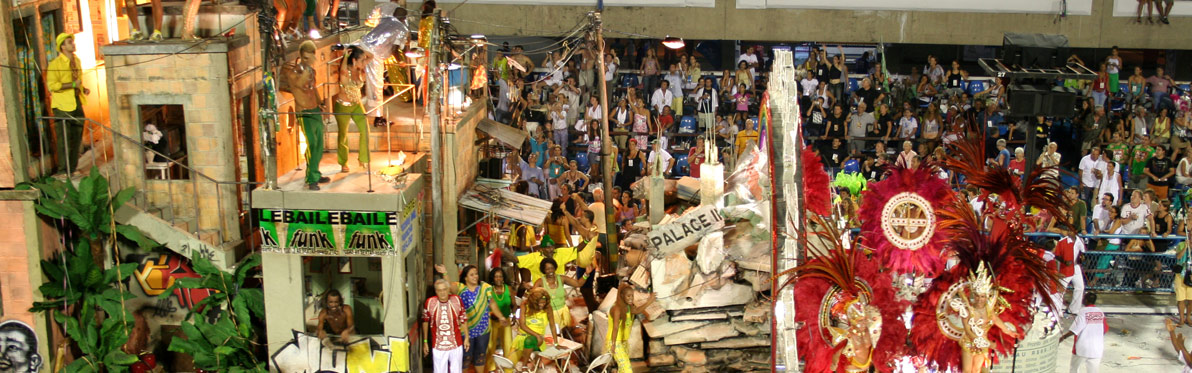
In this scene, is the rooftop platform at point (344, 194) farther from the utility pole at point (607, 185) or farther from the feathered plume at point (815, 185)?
the feathered plume at point (815, 185)

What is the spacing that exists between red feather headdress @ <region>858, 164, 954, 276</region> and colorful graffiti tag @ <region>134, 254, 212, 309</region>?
341 inches

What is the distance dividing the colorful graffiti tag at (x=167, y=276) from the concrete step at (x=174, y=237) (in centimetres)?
32

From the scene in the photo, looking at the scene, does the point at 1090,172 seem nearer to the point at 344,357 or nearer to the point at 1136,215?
the point at 1136,215

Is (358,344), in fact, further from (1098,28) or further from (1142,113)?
(1098,28)

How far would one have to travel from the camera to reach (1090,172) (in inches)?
912

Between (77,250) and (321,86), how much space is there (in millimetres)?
4769

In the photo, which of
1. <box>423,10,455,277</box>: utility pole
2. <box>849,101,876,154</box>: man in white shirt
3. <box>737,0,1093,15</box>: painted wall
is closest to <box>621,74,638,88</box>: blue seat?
<box>737,0,1093,15</box>: painted wall

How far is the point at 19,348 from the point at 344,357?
427cm

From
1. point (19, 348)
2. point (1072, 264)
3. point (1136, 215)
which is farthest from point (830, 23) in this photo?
point (19, 348)

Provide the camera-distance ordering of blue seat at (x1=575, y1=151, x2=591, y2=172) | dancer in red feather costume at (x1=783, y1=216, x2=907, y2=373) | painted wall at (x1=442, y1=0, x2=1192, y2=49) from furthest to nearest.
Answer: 1. painted wall at (x1=442, y1=0, x2=1192, y2=49)
2. blue seat at (x1=575, y1=151, x2=591, y2=172)
3. dancer in red feather costume at (x1=783, y1=216, x2=907, y2=373)

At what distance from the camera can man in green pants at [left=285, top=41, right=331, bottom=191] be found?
15.6m

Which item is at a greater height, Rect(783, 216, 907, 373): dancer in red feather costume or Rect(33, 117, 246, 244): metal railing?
Rect(33, 117, 246, 244): metal railing

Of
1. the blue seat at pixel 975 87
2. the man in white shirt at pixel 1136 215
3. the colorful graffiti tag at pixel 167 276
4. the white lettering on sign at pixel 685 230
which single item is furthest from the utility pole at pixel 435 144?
the blue seat at pixel 975 87

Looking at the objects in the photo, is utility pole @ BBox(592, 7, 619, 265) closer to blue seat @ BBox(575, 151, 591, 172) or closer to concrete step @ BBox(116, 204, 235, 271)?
blue seat @ BBox(575, 151, 591, 172)
